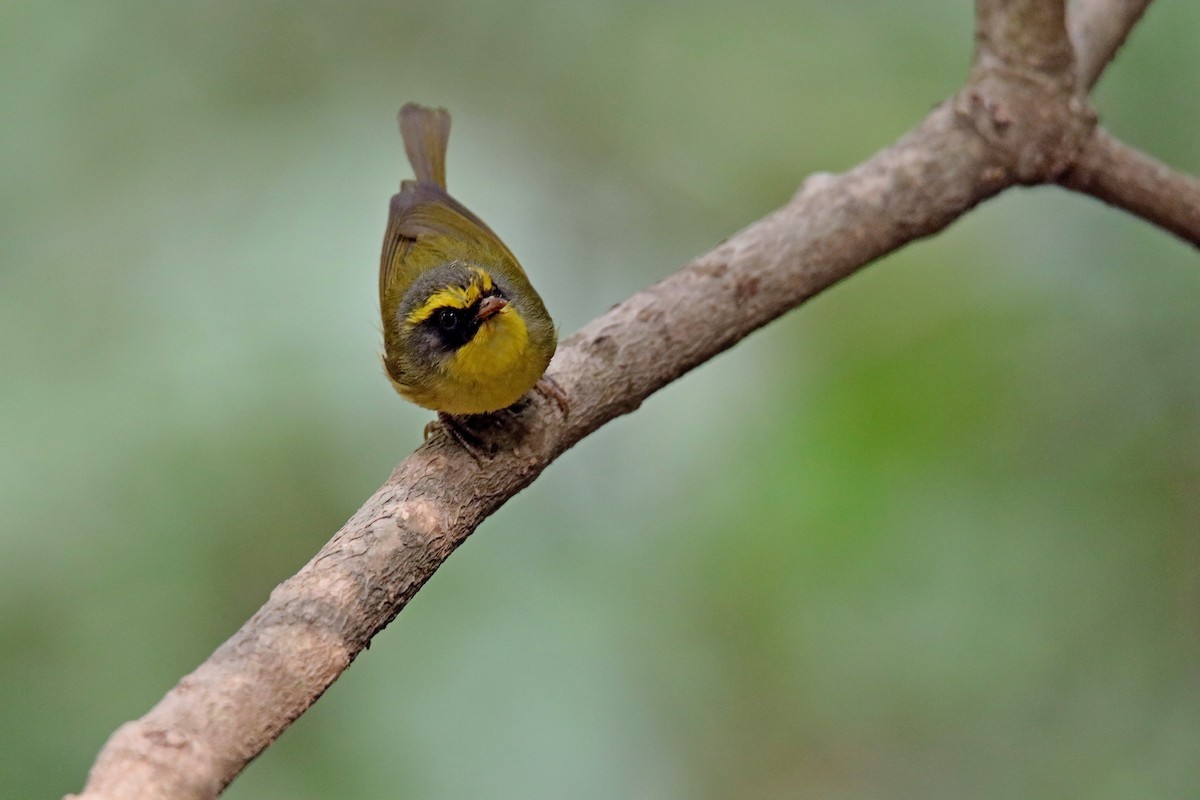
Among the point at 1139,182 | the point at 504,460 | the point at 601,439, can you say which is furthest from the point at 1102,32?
the point at 504,460

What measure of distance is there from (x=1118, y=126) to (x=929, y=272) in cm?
92

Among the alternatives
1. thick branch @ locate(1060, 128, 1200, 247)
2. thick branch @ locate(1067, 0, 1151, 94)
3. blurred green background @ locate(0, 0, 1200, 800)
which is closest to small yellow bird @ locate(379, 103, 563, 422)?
blurred green background @ locate(0, 0, 1200, 800)

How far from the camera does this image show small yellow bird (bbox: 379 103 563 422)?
262cm

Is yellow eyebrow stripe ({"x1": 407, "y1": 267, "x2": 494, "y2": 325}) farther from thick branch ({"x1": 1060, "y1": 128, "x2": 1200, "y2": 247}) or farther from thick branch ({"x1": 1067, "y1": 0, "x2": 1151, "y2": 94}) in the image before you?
thick branch ({"x1": 1067, "y1": 0, "x2": 1151, "y2": 94})

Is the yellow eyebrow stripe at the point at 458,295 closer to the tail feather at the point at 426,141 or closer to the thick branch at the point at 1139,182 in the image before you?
the tail feather at the point at 426,141

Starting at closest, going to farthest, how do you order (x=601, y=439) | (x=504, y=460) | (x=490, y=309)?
(x=504, y=460) < (x=490, y=309) < (x=601, y=439)

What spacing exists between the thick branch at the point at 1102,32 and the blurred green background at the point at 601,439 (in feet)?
2.83

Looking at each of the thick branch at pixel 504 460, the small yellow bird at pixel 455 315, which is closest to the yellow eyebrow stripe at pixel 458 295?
the small yellow bird at pixel 455 315

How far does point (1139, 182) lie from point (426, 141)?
2.09 m

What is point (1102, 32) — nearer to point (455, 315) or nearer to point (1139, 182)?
point (1139, 182)

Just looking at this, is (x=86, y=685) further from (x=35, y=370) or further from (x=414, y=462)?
(x=414, y=462)

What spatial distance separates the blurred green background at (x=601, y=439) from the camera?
3590mm

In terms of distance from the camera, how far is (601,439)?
4.12m

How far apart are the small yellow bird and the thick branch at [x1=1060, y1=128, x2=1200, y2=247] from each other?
64.7 inches
